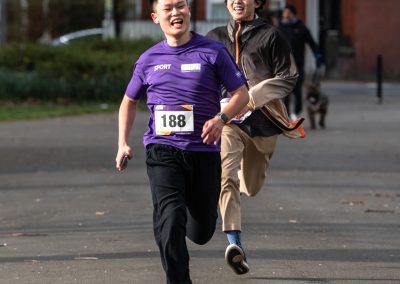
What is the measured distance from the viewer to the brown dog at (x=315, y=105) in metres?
21.1

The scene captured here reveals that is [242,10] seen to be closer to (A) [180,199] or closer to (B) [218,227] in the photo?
(B) [218,227]

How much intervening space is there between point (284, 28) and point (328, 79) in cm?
1731

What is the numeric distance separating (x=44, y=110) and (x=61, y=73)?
209cm

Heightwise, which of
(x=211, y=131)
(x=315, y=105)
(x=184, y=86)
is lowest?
(x=315, y=105)

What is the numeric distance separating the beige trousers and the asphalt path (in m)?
0.39

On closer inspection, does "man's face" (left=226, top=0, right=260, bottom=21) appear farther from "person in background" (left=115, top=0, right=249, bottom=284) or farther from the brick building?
the brick building

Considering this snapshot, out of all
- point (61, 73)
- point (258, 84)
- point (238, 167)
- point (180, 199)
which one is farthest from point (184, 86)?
point (61, 73)

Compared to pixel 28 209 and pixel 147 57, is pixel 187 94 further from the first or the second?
pixel 28 209

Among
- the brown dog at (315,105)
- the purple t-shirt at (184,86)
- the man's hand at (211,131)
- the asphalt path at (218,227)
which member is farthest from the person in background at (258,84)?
the brown dog at (315,105)

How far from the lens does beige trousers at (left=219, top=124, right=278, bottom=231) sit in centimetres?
866

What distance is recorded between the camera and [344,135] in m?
20.1

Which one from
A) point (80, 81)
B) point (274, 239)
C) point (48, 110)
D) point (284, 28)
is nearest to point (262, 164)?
point (274, 239)

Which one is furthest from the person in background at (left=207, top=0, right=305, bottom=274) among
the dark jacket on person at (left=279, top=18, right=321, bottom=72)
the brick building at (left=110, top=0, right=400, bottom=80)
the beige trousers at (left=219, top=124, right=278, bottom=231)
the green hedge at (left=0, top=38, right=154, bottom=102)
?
the brick building at (left=110, top=0, right=400, bottom=80)

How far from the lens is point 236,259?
8.25 meters
